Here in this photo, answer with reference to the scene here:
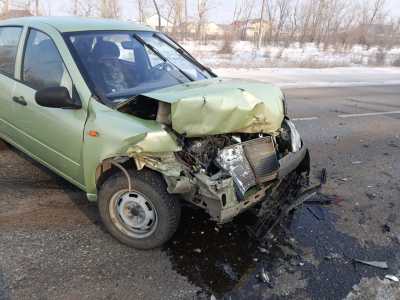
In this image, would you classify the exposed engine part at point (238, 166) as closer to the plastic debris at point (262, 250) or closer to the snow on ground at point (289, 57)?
the plastic debris at point (262, 250)

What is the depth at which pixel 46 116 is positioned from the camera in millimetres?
3277

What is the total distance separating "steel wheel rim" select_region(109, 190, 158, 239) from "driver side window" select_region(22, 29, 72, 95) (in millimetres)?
1044

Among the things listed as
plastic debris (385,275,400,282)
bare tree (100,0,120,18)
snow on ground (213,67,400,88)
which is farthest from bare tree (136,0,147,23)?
plastic debris (385,275,400,282)

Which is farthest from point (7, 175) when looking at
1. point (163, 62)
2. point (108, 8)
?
point (108, 8)

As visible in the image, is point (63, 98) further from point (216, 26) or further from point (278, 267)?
point (216, 26)

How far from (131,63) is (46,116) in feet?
3.22

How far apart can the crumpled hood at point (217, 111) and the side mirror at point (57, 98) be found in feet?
2.29

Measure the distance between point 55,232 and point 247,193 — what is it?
1.74m

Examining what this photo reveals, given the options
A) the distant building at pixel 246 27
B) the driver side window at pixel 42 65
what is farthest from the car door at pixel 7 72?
the distant building at pixel 246 27

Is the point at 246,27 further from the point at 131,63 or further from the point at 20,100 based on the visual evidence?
the point at 20,100

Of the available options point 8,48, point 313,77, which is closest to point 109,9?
point 313,77

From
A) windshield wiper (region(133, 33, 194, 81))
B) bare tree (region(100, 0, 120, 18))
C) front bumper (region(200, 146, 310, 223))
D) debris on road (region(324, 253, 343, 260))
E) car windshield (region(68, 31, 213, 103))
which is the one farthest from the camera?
bare tree (region(100, 0, 120, 18))

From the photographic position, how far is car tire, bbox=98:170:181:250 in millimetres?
2752

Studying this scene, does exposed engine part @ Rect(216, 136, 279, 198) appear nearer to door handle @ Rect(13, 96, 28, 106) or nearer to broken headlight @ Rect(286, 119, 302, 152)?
broken headlight @ Rect(286, 119, 302, 152)
